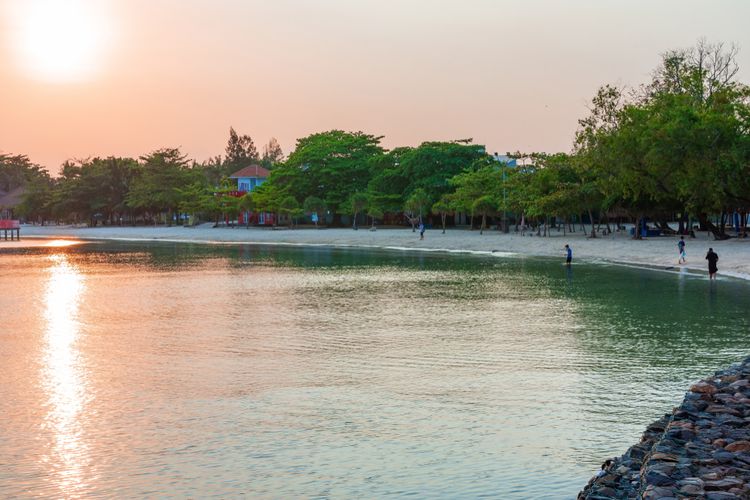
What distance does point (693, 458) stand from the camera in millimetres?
8711

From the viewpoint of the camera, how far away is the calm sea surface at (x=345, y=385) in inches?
422

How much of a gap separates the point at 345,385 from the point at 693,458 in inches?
310

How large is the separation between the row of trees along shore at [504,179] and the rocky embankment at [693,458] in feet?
155

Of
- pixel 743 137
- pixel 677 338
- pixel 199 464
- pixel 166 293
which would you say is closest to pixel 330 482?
pixel 199 464

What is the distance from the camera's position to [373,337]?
2148cm

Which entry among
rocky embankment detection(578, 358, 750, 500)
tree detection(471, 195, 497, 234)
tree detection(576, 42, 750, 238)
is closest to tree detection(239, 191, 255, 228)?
tree detection(471, 195, 497, 234)

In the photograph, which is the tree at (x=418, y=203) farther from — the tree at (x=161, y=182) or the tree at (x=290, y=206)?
the tree at (x=161, y=182)

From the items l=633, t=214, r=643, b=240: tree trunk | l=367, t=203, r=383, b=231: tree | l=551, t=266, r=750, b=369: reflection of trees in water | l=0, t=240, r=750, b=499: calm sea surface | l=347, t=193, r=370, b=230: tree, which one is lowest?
l=0, t=240, r=750, b=499: calm sea surface

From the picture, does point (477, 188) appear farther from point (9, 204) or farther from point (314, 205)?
point (9, 204)

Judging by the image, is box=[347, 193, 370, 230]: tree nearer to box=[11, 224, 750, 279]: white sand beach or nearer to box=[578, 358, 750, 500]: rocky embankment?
box=[11, 224, 750, 279]: white sand beach

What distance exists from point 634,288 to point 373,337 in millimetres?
16146

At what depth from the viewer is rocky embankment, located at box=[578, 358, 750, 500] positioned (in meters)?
7.82

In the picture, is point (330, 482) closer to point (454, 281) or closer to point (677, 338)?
point (677, 338)

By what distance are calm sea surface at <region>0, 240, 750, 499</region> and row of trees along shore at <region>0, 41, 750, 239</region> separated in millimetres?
25608
